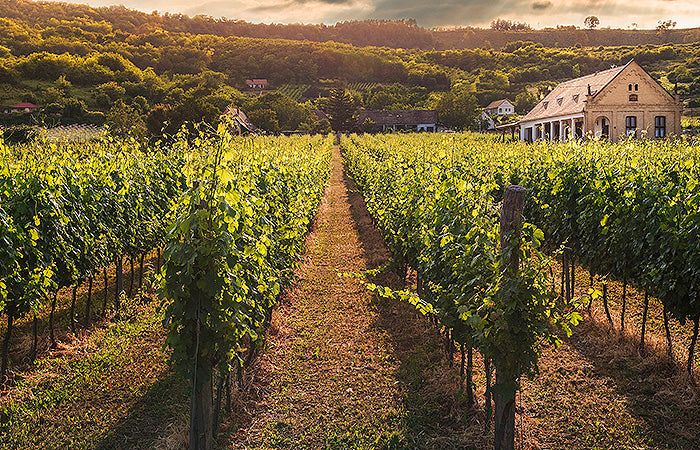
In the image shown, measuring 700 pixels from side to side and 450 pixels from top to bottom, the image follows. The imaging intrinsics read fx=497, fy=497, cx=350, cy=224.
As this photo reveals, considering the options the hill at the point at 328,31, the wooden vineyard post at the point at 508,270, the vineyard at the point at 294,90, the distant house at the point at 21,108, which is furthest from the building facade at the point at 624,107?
the hill at the point at 328,31

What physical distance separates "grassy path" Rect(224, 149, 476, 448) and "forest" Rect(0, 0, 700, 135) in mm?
61041

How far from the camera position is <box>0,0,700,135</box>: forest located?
76.9 meters

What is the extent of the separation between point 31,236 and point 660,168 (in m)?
8.51

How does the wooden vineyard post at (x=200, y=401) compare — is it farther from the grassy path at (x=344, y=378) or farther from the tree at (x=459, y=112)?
the tree at (x=459, y=112)

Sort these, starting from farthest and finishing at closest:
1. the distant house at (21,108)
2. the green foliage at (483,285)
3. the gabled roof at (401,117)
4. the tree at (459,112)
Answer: the gabled roof at (401,117), the tree at (459,112), the distant house at (21,108), the green foliage at (483,285)

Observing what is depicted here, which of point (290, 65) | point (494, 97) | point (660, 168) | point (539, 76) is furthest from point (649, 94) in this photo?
point (290, 65)

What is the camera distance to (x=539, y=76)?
398 ft

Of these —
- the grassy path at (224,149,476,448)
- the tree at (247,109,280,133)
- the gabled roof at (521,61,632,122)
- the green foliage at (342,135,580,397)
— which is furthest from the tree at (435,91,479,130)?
the green foliage at (342,135,580,397)

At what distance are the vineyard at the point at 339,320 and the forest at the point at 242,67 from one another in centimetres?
6111

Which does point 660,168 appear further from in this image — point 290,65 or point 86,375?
point 290,65

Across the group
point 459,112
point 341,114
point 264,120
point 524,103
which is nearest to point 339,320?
point 264,120

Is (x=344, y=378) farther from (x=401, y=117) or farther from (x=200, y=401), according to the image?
(x=401, y=117)

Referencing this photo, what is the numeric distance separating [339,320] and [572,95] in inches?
1574

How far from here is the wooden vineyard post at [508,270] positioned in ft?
13.2
